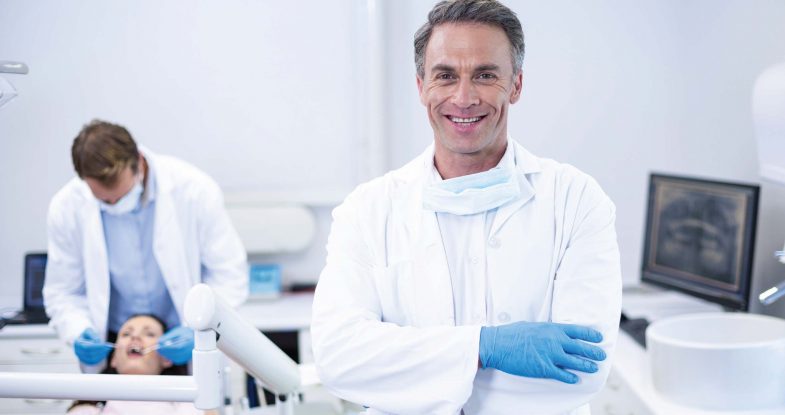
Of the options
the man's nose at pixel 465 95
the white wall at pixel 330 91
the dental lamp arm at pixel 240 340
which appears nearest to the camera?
the dental lamp arm at pixel 240 340

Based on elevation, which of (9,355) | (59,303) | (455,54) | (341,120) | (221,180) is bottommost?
(9,355)

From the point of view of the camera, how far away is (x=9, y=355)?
94.0 inches

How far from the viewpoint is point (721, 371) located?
1.72 meters

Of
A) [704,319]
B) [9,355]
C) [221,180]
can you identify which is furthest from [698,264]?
[9,355]

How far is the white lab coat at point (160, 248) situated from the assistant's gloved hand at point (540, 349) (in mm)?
1111

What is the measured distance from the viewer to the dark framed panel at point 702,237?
2.03 m

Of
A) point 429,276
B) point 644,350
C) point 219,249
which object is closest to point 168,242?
point 219,249

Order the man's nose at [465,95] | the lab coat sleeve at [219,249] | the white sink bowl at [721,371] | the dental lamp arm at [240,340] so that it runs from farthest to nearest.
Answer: the lab coat sleeve at [219,249], the white sink bowl at [721,371], the man's nose at [465,95], the dental lamp arm at [240,340]

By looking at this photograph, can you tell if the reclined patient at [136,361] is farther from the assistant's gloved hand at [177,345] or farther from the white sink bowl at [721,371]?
the white sink bowl at [721,371]

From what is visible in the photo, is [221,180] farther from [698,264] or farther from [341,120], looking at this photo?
[698,264]

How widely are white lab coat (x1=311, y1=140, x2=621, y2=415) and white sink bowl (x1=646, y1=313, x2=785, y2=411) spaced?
24.1 inches

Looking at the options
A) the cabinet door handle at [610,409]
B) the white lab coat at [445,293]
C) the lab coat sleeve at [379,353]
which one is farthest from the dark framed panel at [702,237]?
the lab coat sleeve at [379,353]

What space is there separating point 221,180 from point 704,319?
1.62 m

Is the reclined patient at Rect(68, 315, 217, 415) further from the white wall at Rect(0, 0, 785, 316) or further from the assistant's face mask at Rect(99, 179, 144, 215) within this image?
the white wall at Rect(0, 0, 785, 316)
